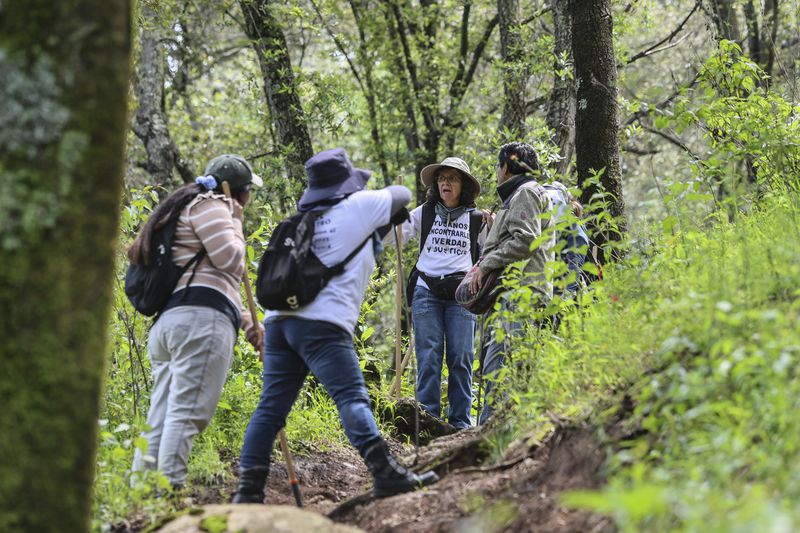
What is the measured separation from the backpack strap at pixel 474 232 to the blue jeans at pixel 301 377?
268 centimetres

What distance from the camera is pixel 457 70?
15.2 m

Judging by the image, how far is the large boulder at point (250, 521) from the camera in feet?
11.8

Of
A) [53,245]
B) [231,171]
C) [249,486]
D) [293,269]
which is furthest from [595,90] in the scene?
[53,245]

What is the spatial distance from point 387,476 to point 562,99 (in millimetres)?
6543

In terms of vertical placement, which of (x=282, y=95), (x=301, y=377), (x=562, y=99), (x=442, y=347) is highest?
(x=282, y=95)

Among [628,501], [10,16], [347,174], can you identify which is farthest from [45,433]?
[347,174]

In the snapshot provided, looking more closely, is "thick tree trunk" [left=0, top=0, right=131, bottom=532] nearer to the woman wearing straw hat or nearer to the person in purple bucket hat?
the person in purple bucket hat

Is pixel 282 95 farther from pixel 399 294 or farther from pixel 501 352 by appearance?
pixel 501 352

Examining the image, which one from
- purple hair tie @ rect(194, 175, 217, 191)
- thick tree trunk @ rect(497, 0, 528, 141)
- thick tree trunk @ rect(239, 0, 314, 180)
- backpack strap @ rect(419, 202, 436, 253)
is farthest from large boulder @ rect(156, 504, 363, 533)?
thick tree trunk @ rect(497, 0, 528, 141)

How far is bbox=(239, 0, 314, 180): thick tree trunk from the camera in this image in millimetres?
11039

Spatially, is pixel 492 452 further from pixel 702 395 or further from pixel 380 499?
pixel 702 395

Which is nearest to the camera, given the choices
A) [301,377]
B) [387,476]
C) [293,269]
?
[387,476]

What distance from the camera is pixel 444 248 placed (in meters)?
7.36

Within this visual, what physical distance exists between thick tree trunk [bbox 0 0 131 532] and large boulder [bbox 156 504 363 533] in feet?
3.33
